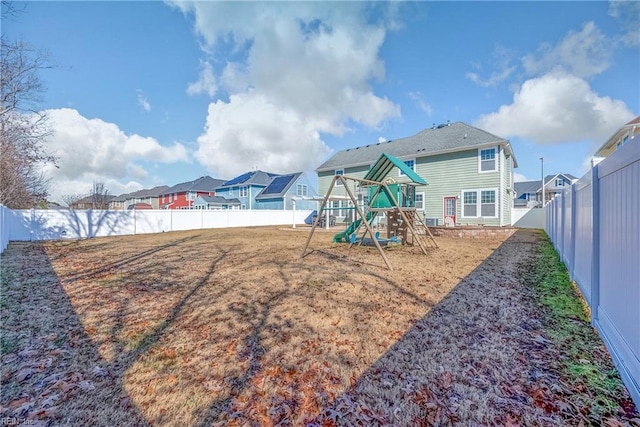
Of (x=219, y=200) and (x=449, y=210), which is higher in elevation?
(x=219, y=200)

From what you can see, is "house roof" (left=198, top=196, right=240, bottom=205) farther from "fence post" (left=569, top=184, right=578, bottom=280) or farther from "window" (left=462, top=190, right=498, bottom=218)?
"fence post" (left=569, top=184, right=578, bottom=280)

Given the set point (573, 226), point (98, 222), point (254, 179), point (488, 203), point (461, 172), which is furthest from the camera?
point (254, 179)

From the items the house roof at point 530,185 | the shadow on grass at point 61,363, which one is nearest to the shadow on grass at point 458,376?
the shadow on grass at point 61,363

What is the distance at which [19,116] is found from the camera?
1150cm

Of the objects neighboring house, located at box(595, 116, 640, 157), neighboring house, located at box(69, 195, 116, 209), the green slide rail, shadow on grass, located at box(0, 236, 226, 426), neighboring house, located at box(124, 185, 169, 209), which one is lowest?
shadow on grass, located at box(0, 236, 226, 426)

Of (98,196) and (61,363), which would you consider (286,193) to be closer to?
(98,196)

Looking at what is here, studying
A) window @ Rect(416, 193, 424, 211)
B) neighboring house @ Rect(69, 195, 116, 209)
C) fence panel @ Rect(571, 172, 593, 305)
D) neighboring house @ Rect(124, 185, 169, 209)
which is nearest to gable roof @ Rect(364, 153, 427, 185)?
fence panel @ Rect(571, 172, 593, 305)

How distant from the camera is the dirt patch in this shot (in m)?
2.02

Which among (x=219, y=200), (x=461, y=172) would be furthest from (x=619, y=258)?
(x=219, y=200)

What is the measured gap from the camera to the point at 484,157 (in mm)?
17094

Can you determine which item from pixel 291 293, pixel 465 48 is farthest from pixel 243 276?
pixel 465 48

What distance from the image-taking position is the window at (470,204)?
1747cm

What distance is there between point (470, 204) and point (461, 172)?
Answer: 2.17m

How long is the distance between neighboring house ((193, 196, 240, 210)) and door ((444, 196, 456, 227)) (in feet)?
95.2
